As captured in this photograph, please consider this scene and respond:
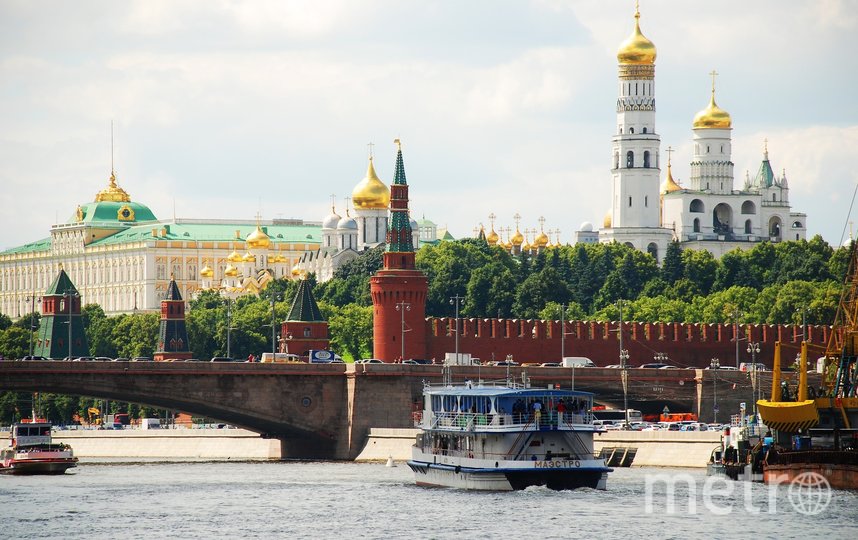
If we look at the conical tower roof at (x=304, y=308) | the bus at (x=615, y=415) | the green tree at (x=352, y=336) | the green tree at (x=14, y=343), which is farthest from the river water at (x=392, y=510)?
the green tree at (x=14, y=343)

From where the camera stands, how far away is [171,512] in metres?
95.0

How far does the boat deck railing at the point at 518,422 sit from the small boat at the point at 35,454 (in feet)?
68.2

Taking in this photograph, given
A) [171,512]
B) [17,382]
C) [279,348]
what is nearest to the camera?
[171,512]

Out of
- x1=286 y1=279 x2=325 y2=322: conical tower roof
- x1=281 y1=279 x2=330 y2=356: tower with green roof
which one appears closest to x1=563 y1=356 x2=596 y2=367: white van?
x1=281 y1=279 x2=330 y2=356: tower with green roof

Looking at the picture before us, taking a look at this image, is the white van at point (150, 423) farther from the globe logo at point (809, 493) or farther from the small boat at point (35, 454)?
the globe logo at point (809, 493)

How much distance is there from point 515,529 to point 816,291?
9656cm

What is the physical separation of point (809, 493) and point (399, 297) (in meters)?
63.4

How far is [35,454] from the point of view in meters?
115

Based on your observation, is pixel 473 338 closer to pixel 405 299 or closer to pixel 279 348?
pixel 405 299

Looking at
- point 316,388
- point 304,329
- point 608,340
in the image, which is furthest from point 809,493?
point 304,329

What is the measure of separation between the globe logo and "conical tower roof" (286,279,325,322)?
7188 cm

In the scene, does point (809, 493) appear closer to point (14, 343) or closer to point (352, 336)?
point (352, 336)

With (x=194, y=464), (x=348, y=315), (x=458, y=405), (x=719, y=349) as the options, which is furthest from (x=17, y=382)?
(x=348, y=315)

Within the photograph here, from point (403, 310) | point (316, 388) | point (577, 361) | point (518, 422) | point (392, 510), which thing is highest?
point (403, 310)
